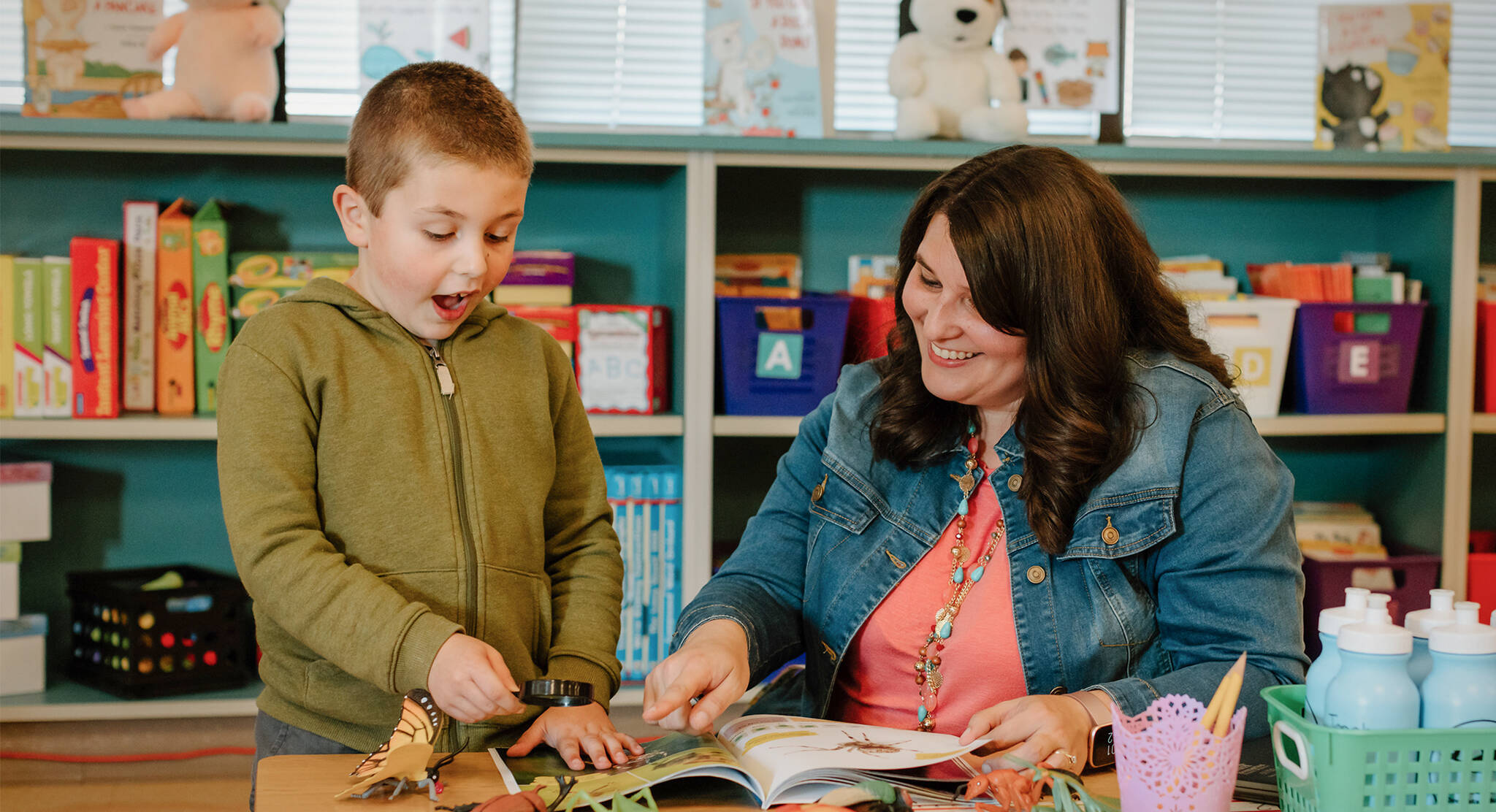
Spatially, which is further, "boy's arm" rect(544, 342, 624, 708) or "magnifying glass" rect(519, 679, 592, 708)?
"boy's arm" rect(544, 342, 624, 708)

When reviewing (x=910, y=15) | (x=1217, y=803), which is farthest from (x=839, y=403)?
(x=910, y=15)

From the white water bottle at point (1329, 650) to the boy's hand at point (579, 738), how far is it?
484 mm

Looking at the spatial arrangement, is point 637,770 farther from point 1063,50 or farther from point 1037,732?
point 1063,50

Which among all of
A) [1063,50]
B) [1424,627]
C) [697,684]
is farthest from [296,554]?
[1063,50]

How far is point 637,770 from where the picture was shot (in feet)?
2.83

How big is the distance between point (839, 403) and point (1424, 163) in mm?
1493

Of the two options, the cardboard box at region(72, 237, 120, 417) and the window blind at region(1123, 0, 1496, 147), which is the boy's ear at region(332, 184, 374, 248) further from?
the window blind at region(1123, 0, 1496, 147)

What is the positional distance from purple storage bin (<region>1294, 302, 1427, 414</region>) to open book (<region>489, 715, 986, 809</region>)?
59.5 inches

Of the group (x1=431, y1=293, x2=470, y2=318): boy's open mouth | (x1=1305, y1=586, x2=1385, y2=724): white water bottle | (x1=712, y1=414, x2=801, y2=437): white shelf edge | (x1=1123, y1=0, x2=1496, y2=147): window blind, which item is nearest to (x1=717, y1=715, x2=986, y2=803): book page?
(x1=1305, y1=586, x2=1385, y2=724): white water bottle

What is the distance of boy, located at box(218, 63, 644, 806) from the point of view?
0.95 meters

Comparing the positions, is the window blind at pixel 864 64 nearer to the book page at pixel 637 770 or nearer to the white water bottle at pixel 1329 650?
the book page at pixel 637 770

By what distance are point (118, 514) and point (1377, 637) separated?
7.06 ft

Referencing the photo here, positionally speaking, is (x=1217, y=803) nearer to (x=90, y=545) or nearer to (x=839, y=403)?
(x=839, y=403)

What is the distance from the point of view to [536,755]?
93 cm
